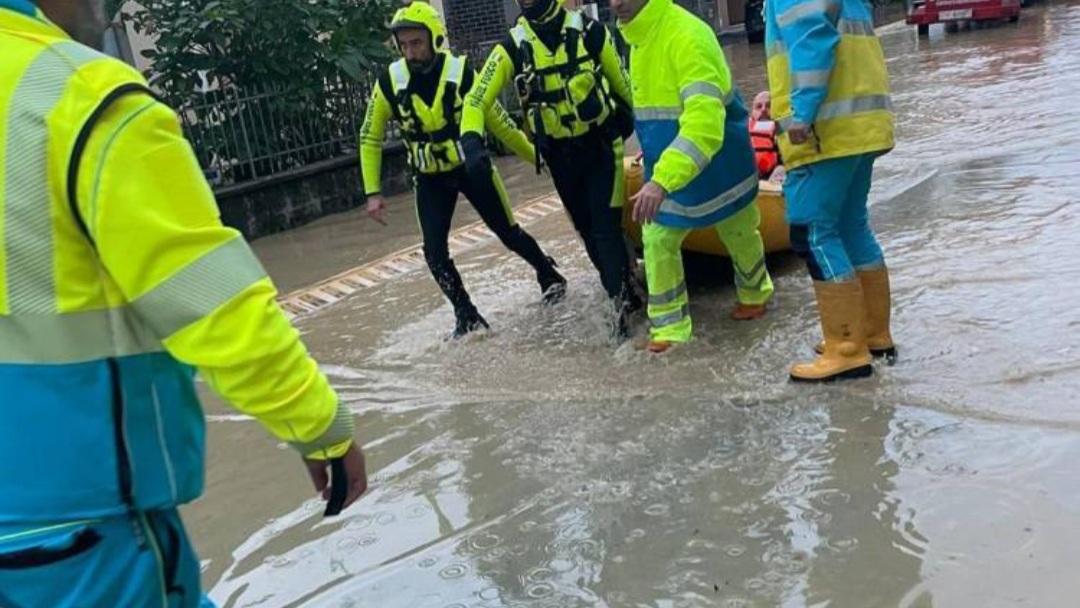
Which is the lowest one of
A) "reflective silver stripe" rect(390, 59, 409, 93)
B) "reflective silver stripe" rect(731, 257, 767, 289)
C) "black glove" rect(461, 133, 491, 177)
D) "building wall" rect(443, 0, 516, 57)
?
"reflective silver stripe" rect(731, 257, 767, 289)

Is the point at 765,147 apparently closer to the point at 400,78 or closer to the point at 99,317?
the point at 400,78

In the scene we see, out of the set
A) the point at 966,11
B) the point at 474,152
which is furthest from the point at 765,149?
the point at 966,11

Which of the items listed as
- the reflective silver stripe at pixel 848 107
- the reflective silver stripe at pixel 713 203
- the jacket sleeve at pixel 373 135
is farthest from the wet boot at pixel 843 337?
the jacket sleeve at pixel 373 135

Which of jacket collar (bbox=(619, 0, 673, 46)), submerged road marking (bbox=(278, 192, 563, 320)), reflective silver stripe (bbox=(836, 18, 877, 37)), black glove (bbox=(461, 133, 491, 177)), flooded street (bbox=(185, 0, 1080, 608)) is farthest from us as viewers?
submerged road marking (bbox=(278, 192, 563, 320))

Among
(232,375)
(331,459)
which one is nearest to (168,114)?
(232,375)

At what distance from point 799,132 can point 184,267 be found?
3.03m

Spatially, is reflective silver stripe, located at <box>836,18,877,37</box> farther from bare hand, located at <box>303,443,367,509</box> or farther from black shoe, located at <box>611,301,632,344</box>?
bare hand, located at <box>303,443,367,509</box>

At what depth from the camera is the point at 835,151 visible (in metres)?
4.39

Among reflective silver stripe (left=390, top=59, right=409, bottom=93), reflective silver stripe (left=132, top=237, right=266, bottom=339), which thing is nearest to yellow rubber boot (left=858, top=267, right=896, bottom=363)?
reflective silver stripe (left=390, top=59, right=409, bottom=93)

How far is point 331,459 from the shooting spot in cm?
203

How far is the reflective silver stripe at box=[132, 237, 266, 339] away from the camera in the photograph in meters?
1.79

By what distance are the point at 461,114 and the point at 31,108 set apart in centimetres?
411

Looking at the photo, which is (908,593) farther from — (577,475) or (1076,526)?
(577,475)

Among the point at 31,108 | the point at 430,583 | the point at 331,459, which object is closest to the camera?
the point at 31,108
